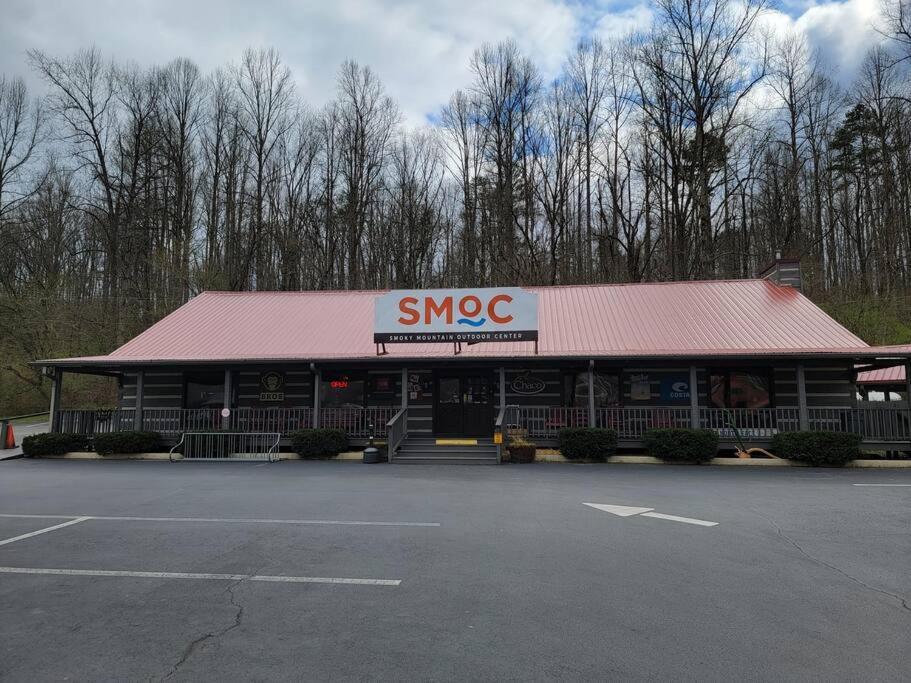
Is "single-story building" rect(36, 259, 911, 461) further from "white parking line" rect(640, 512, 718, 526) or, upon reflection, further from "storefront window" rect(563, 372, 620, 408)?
"white parking line" rect(640, 512, 718, 526)

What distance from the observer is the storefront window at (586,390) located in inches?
696

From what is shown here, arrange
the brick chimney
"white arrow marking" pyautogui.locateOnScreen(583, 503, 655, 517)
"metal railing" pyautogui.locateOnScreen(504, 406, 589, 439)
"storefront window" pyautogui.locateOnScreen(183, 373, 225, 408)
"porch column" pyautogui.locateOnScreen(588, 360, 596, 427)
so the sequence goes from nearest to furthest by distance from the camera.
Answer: "white arrow marking" pyautogui.locateOnScreen(583, 503, 655, 517) → "porch column" pyautogui.locateOnScreen(588, 360, 596, 427) → "metal railing" pyautogui.locateOnScreen(504, 406, 589, 439) → "storefront window" pyautogui.locateOnScreen(183, 373, 225, 408) → the brick chimney

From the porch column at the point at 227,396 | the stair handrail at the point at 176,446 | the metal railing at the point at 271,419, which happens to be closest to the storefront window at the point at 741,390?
the metal railing at the point at 271,419

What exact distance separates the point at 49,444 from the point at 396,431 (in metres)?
10.9

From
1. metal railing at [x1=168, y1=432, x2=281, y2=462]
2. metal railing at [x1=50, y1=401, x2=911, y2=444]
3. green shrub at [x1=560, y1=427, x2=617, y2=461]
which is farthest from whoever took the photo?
metal railing at [x1=168, y1=432, x2=281, y2=462]

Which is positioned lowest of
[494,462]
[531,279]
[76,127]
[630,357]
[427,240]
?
[494,462]

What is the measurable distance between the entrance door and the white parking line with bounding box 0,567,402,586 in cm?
1276

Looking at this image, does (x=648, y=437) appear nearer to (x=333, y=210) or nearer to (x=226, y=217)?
(x=333, y=210)

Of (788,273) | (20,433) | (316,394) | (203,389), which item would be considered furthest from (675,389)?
(20,433)

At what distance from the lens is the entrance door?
18.3 meters

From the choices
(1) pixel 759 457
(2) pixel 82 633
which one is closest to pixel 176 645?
(2) pixel 82 633

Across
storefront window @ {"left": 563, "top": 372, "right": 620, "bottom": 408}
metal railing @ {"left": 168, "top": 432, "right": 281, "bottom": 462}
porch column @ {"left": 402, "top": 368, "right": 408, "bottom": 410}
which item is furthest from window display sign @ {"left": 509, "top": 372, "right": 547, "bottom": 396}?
metal railing @ {"left": 168, "top": 432, "right": 281, "bottom": 462}

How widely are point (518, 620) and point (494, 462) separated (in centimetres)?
1108

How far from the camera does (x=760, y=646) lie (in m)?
3.93
